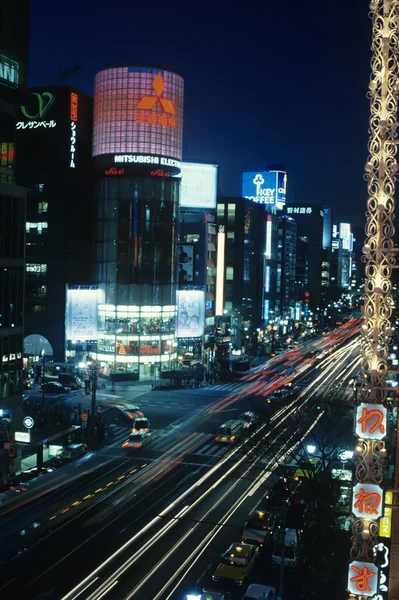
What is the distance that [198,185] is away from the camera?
9888 cm

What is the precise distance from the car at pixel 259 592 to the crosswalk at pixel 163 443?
837 inches

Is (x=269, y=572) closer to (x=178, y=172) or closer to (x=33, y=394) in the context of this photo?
(x=33, y=394)

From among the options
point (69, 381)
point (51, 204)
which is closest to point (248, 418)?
point (69, 381)

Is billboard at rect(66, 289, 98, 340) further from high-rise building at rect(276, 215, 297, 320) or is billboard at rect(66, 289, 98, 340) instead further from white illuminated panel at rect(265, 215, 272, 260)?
high-rise building at rect(276, 215, 297, 320)

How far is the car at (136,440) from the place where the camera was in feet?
162

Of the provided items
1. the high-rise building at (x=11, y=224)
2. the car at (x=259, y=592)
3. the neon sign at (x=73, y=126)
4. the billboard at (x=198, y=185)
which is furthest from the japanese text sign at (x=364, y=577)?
the billboard at (x=198, y=185)

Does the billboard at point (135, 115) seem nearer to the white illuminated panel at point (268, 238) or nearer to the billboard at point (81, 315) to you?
the billboard at point (81, 315)

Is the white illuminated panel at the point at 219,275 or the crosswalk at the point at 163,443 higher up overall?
the white illuminated panel at the point at 219,275

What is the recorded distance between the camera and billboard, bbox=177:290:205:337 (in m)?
87.5

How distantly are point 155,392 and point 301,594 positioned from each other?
4712 cm

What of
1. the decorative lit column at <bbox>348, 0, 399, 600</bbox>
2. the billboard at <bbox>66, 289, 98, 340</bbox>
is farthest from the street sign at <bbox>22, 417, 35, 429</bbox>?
the billboard at <bbox>66, 289, 98, 340</bbox>

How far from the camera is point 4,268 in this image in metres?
43.5

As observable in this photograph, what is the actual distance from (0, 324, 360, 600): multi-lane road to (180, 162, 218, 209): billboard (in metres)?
46.2

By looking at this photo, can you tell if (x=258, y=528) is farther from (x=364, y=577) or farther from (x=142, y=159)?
(x=142, y=159)
